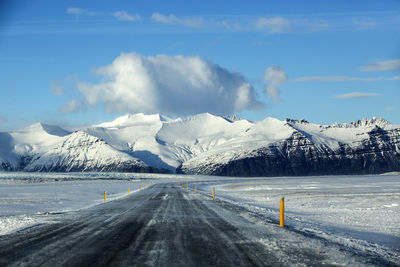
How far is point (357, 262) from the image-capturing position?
1027 cm

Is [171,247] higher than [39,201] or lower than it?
lower

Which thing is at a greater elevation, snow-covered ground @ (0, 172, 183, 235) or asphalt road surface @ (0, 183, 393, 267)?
snow-covered ground @ (0, 172, 183, 235)

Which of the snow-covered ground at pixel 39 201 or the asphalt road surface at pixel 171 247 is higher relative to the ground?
the snow-covered ground at pixel 39 201

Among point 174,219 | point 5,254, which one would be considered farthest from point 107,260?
point 174,219

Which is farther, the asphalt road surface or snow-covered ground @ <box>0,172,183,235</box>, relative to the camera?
snow-covered ground @ <box>0,172,183,235</box>

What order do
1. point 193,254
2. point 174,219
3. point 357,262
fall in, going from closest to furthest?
point 357,262 → point 193,254 → point 174,219

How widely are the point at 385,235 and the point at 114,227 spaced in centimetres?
1057

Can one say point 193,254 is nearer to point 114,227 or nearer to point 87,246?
point 87,246

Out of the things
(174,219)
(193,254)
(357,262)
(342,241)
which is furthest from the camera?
(174,219)

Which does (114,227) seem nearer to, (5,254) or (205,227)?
(205,227)

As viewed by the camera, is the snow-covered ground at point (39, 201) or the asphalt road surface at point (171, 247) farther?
the snow-covered ground at point (39, 201)

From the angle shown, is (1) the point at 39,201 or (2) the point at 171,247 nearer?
(2) the point at 171,247

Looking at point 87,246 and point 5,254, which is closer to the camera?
point 5,254

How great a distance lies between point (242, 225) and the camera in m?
17.6
